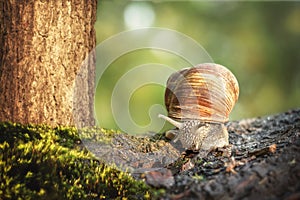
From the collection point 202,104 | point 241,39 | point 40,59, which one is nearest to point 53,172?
point 40,59

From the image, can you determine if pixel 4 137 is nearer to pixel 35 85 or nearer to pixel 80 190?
pixel 35 85

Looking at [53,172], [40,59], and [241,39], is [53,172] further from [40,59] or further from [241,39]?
[241,39]

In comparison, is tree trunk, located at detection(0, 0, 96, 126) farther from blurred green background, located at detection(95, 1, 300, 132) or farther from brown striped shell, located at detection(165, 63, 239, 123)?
blurred green background, located at detection(95, 1, 300, 132)

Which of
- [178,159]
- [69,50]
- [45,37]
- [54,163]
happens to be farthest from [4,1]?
[178,159]

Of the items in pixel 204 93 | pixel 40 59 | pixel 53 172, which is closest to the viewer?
pixel 53 172

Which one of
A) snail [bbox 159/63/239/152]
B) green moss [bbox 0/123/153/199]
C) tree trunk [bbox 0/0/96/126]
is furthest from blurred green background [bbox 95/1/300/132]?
green moss [bbox 0/123/153/199]

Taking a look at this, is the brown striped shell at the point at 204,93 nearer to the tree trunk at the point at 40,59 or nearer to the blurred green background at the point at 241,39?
the tree trunk at the point at 40,59
